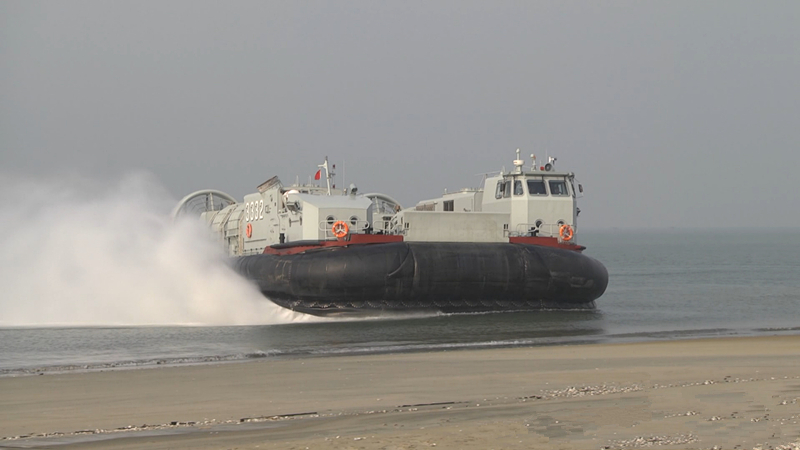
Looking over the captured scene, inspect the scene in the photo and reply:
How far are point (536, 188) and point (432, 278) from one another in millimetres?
3242

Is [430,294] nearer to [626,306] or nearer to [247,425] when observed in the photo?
[626,306]

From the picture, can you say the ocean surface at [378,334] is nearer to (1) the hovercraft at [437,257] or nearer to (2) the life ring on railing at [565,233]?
(1) the hovercraft at [437,257]

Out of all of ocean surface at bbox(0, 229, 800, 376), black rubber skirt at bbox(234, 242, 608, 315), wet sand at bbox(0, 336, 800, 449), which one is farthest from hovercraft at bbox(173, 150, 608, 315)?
wet sand at bbox(0, 336, 800, 449)

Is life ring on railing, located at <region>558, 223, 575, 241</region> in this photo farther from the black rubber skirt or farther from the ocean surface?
the ocean surface

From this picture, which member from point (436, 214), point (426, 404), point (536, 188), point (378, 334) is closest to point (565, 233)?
point (536, 188)

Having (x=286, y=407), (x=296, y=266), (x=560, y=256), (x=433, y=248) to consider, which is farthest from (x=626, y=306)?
(x=286, y=407)

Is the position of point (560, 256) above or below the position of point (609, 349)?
above

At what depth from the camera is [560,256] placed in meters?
14.0

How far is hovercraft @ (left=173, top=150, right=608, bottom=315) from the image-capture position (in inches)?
524

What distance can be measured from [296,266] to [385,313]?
5.18 feet

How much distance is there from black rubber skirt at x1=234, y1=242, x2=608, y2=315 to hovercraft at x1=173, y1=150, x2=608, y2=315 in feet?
0.05

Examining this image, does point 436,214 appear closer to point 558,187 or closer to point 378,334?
point 558,187

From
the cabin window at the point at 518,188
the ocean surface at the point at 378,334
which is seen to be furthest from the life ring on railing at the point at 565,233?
the ocean surface at the point at 378,334

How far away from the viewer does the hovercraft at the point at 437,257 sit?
1330cm
